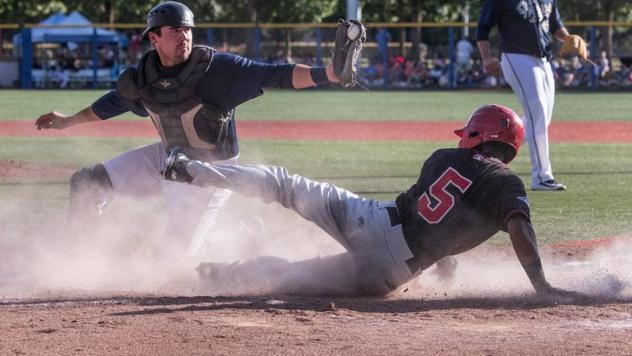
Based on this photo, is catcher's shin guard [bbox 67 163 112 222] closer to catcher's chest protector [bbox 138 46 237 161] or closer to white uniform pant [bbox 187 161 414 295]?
catcher's chest protector [bbox 138 46 237 161]

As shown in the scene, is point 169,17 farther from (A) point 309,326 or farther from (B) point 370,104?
(B) point 370,104

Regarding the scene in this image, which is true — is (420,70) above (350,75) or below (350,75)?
below

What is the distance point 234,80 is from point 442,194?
149cm

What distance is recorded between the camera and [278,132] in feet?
56.3

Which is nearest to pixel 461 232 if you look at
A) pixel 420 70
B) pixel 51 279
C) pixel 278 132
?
pixel 51 279

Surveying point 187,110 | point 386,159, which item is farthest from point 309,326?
point 386,159

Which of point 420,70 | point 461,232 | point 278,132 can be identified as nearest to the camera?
point 461,232

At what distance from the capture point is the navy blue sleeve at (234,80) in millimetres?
6031

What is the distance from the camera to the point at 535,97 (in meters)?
9.81

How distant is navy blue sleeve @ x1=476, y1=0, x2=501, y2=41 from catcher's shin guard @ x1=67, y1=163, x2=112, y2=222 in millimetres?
4794

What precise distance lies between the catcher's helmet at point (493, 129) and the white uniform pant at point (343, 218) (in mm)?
531

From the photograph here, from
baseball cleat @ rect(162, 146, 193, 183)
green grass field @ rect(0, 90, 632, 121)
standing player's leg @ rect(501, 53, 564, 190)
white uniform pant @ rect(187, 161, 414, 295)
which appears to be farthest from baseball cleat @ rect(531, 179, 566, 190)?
green grass field @ rect(0, 90, 632, 121)

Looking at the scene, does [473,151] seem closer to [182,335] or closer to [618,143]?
[182,335]

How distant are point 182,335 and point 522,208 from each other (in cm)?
169
